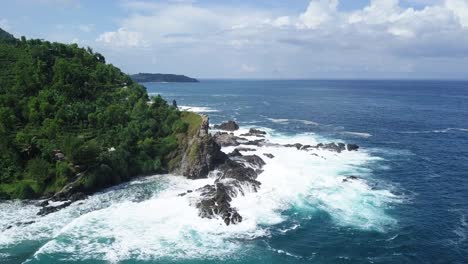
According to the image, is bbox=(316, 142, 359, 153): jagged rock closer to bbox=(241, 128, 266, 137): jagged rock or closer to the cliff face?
bbox=(241, 128, 266, 137): jagged rock

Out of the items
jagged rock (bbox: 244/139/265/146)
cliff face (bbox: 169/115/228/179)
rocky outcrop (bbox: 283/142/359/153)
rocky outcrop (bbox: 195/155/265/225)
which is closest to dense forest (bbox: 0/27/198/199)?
cliff face (bbox: 169/115/228/179)

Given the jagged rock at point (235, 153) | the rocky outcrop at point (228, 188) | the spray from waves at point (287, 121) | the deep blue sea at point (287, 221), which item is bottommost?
the deep blue sea at point (287, 221)

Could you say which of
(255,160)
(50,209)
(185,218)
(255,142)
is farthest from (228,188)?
(255,142)

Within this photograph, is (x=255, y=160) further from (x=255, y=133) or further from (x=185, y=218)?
(x=255, y=133)

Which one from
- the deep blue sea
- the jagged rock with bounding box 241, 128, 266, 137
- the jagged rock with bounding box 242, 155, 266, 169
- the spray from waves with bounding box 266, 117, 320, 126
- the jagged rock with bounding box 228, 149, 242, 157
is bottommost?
the deep blue sea

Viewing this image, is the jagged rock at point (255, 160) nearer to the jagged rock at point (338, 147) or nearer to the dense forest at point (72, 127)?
the dense forest at point (72, 127)

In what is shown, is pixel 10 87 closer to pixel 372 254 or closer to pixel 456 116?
pixel 372 254

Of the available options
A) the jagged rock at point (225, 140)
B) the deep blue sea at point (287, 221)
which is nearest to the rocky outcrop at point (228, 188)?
the deep blue sea at point (287, 221)
